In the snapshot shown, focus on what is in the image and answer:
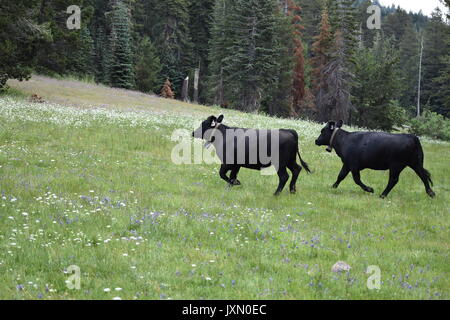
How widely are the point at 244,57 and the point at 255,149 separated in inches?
1616

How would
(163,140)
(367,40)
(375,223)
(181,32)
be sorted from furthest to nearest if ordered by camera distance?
(367,40), (181,32), (163,140), (375,223)

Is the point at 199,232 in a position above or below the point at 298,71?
below

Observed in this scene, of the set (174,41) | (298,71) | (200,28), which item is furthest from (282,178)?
(200,28)

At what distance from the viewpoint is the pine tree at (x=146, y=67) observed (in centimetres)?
6294

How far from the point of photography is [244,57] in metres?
52.0

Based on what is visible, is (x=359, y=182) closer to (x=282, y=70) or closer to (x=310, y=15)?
(x=282, y=70)

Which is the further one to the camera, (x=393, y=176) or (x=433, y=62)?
(x=433, y=62)

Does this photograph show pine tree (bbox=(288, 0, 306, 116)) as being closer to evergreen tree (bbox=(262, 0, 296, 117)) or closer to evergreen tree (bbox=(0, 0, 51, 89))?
evergreen tree (bbox=(262, 0, 296, 117))

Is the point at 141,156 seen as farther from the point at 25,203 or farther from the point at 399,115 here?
the point at 399,115

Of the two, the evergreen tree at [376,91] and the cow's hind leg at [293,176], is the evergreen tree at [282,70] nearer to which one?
the evergreen tree at [376,91]

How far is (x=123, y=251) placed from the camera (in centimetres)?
727

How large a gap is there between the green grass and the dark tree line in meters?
22.7
